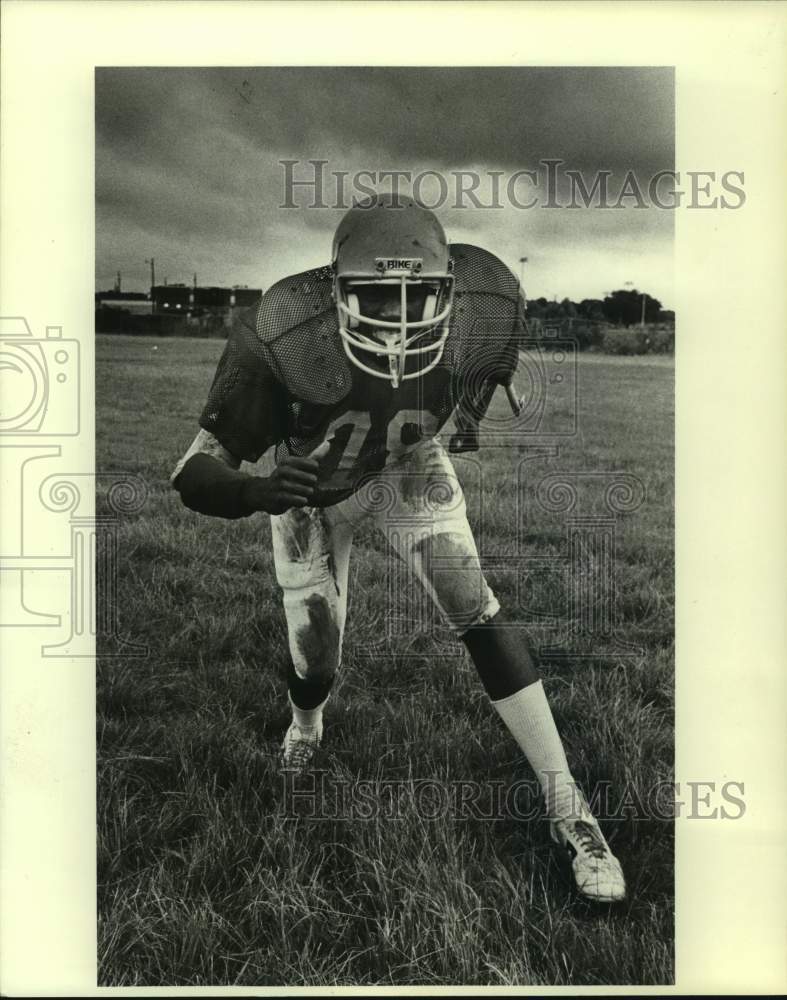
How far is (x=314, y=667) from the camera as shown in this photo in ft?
5.55

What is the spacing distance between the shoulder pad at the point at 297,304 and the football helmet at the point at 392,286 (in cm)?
3

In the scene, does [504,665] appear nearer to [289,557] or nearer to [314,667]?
[314,667]

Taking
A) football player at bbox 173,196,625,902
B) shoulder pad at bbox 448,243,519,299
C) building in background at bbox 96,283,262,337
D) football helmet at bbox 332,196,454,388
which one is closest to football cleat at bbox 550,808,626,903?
football player at bbox 173,196,625,902

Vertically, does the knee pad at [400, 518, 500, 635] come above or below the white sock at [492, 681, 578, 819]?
above

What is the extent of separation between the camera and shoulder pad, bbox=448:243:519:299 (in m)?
1.66

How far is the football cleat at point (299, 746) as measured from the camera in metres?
1.68

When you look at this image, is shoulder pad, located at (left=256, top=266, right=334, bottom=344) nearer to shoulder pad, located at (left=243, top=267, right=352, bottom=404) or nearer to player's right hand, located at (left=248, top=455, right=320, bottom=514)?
shoulder pad, located at (left=243, top=267, right=352, bottom=404)

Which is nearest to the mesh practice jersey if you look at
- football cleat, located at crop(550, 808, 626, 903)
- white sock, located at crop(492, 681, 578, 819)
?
white sock, located at crop(492, 681, 578, 819)

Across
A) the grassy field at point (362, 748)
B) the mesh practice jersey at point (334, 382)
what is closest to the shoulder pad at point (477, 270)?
the mesh practice jersey at point (334, 382)

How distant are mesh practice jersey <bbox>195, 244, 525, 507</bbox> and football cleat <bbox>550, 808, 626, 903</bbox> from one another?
81 centimetres

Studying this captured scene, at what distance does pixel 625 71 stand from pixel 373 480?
97 cm

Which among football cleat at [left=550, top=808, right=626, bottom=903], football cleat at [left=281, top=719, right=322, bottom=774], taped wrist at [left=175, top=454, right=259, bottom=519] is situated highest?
taped wrist at [left=175, top=454, right=259, bottom=519]

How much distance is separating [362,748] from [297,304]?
92 centimetres

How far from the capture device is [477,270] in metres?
1.66
